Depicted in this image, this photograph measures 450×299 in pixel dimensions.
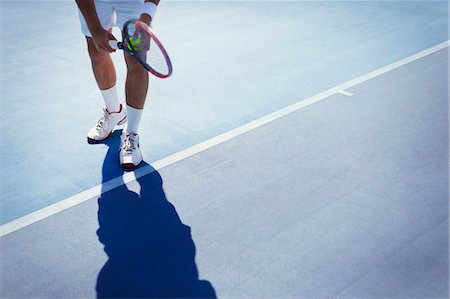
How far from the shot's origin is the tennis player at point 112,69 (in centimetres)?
245

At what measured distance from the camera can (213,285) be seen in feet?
6.10

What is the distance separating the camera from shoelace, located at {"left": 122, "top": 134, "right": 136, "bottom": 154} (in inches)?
105

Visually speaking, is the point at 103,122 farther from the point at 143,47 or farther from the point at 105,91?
the point at 143,47

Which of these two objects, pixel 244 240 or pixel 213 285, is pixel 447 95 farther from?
pixel 213 285

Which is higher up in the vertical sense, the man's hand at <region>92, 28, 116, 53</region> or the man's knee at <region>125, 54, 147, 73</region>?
the man's hand at <region>92, 28, 116, 53</region>

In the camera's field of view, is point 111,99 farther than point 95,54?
Yes

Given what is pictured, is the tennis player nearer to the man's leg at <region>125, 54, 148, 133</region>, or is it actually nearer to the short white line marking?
the man's leg at <region>125, 54, 148, 133</region>

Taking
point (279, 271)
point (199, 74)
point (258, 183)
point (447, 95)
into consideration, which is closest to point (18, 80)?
point (199, 74)

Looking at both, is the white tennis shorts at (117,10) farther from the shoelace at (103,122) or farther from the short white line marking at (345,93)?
the short white line marking at (345,93)

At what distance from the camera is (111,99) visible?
2.96m

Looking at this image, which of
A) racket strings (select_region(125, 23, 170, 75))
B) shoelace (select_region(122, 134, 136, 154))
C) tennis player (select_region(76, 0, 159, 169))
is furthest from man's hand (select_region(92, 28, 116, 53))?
shoelace (select_region(122, 134, 136, 154))

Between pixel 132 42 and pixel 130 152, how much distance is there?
0.62 m

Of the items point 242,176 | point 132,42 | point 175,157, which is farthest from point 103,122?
point 242,176

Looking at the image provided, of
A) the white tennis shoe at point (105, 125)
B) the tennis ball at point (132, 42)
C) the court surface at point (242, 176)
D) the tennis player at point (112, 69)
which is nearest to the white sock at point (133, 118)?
the tennis player at point (112, 69)
